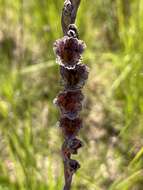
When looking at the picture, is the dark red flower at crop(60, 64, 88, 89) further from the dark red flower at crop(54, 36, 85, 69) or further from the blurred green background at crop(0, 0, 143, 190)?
the blurred green background at crop(0, 0, 143, 190)

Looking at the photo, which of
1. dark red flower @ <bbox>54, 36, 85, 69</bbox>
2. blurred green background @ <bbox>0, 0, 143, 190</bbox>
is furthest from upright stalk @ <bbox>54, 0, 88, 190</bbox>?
blurred green background @ <bbox>0, 0, 143, 190</bbox>

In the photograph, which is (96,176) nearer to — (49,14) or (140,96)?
(140,96)

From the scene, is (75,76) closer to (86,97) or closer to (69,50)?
(69,50)

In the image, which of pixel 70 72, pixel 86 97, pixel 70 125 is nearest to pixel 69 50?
pixel 70 72

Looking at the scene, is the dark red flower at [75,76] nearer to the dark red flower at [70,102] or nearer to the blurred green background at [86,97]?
the dark red flower at [70,102]

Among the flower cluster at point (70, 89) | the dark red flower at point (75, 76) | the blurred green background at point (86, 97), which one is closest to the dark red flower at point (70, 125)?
the flower cluster at point (70, 89)
